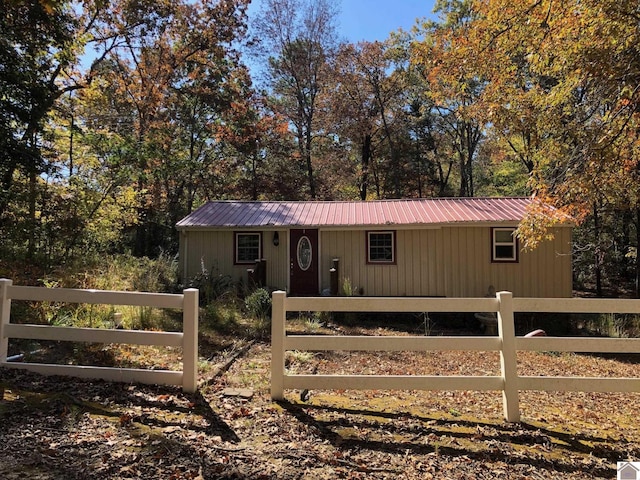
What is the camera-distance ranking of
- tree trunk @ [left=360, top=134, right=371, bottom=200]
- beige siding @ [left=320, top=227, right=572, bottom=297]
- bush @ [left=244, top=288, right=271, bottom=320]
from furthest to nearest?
tree trunk @ [left=360, top=134, right=371, bottom=200], beige siding @ [left=320, top=227, right=572, bottom=297], bush @ [left=244, top=288, right=271, bottom=320]

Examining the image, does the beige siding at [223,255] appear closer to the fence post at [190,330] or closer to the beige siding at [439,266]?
the beige siding at [439,266]

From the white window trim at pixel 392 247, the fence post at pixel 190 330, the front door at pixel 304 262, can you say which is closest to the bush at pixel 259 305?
the front door at pixel 304 262

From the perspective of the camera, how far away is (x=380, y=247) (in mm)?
12109

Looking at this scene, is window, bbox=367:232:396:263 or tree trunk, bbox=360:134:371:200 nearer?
window, bbox=367:232:396:263

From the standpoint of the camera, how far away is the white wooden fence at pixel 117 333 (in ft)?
12.4

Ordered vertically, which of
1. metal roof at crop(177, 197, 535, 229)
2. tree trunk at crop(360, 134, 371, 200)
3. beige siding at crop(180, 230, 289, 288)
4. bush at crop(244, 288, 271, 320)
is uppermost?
tree trunk at crop(360, 134, 371, 200)

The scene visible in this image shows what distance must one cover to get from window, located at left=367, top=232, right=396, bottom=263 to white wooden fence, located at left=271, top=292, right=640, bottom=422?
8.24 metres

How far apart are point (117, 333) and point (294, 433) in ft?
6.54

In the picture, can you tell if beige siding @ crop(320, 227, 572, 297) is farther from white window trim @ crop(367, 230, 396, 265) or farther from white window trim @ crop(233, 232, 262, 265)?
white window trim @ crop(233, 232, 262, 265)

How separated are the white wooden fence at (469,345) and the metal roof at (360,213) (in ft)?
25.9

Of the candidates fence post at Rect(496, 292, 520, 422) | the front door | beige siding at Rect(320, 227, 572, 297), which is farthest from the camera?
the front door

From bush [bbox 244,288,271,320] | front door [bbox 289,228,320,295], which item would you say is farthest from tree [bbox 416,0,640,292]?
front door [bbox 289,228,320,295]

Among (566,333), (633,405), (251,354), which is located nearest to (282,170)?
(566,333)

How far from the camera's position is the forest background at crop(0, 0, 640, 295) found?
6398mm
